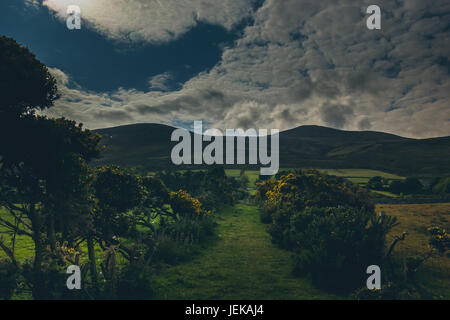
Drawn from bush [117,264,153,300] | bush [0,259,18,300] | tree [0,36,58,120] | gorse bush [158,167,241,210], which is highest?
tree [0,36,58,120]

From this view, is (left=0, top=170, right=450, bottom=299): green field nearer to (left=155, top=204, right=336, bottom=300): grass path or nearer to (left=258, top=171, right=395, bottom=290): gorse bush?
(left=155, top=204, right=336, bottom=300): grass path

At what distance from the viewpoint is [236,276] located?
478 inches

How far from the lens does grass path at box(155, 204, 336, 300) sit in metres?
10.4

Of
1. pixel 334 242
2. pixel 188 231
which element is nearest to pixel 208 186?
pixel 188 231

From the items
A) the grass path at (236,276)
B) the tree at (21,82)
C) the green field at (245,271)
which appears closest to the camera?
the tree at (21,82)

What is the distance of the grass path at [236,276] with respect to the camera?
10406mm

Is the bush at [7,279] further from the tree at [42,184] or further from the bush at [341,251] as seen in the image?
the bush at [341,251]

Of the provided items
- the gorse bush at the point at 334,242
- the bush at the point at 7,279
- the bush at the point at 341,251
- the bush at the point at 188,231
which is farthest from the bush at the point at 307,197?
the bush at the point at 7,279

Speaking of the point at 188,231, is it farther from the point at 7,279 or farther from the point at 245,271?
the point at 7,279

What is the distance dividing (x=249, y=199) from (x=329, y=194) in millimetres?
23980

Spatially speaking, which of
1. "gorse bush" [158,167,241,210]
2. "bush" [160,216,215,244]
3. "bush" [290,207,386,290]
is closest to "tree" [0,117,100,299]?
"bush" [160,216,215,244]

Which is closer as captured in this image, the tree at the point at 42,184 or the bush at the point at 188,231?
the tree at the point at 42,184

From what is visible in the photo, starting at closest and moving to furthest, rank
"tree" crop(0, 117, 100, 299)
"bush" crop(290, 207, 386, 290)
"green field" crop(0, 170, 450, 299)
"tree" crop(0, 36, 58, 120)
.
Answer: "tree" crop(0, 36, 58, 120) < "tree" crop(0, 117, 100, 299) < "green field" crop(0, 170, 450, 299) < "bush" crop(290, 207, 386, 290)

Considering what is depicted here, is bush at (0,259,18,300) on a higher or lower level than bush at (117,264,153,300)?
higher
